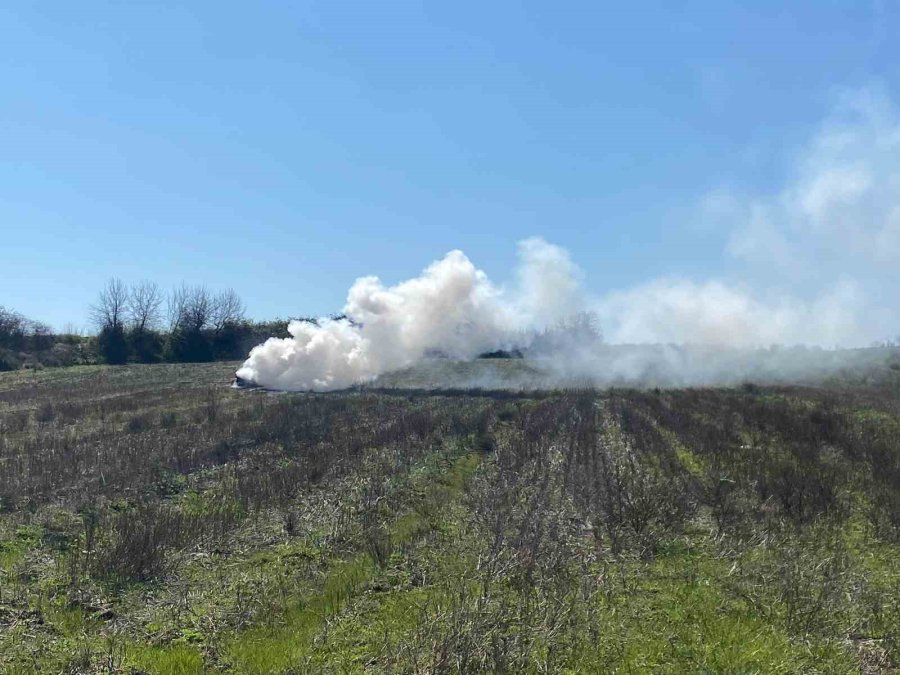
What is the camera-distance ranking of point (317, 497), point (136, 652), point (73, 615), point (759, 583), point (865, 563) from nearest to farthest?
point (136, 652)
point (73, 615)
point (759, 583)
point (865, 563)
point (317, 497)

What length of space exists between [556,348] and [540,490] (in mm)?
48641

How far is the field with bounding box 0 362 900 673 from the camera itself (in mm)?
7641

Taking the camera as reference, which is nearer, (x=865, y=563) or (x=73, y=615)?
(x=73, y=615)

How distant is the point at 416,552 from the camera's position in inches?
441

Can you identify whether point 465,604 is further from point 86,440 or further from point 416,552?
point 86,440

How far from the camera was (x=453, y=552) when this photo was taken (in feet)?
36.6

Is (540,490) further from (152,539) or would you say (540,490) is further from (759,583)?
(152,539)

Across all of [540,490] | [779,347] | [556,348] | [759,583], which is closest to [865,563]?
[759,583]

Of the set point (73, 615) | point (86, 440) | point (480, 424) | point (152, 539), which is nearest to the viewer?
point (73, 615)

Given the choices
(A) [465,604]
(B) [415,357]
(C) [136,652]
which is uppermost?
(B) [415,357]

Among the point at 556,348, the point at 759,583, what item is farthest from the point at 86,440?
the point at 556,348

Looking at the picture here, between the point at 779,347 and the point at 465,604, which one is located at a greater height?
the point at 779,347

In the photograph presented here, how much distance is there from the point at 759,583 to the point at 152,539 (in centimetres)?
959

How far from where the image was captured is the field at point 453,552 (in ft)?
25.1
